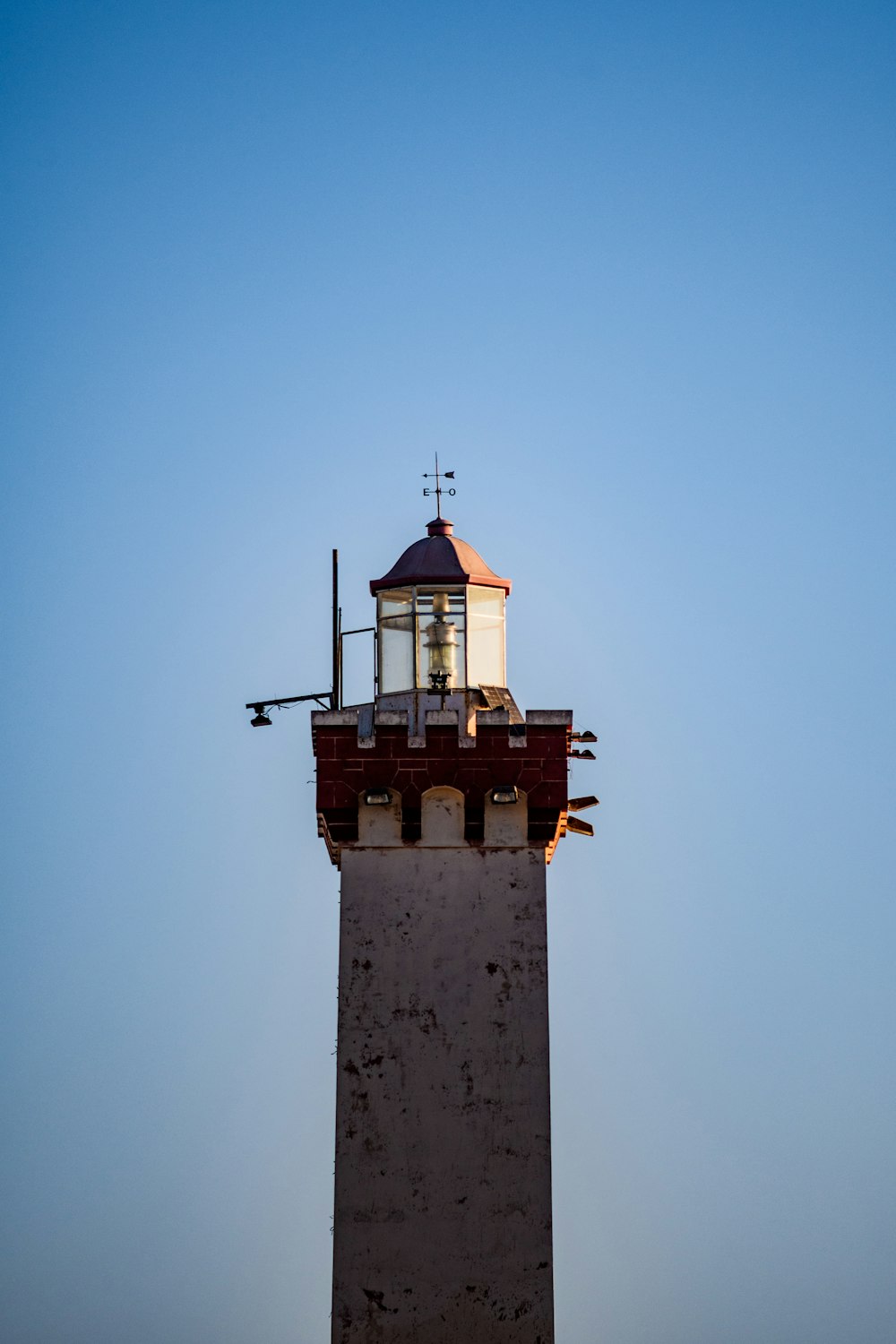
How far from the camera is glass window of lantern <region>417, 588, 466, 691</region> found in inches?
1061

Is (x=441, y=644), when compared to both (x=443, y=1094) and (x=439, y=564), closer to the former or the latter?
(x=439, y=564)

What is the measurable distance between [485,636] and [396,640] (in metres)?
1.14

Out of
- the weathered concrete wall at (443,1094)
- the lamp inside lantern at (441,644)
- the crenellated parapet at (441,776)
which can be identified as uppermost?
the lamp inside lantern at (441,644)

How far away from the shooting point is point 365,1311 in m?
24.1

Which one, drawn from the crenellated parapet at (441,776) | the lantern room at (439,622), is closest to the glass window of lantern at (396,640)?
the lantern room at (439,622)

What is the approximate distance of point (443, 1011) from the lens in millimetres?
24938

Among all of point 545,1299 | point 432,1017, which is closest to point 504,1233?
point 545,1299

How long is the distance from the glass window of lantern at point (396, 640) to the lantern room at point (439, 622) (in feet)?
0.04

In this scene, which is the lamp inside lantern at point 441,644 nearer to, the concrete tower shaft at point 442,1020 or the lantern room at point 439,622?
the lantern room at point 439,622

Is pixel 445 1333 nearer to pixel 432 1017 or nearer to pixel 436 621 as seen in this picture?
pixel 432 1017

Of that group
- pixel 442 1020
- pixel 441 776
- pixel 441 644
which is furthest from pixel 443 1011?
pixel 441 644

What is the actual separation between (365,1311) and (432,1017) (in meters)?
3.36

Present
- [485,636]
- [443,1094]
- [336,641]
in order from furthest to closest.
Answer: [485,636]
[336,641]
[443,1094]

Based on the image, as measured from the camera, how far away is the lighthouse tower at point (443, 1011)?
79.3 ft
